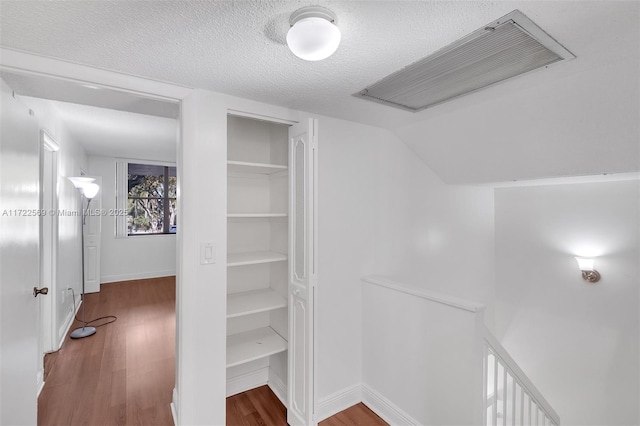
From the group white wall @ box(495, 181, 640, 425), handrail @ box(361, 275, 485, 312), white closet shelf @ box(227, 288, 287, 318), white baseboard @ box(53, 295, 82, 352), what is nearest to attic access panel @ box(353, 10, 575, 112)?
handrail @ box(361, 275, 485, 312)

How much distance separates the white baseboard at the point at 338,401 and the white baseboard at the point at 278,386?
29 centimetres

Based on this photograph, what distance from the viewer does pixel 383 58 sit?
56.8 inches

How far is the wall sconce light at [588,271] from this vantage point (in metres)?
3.09

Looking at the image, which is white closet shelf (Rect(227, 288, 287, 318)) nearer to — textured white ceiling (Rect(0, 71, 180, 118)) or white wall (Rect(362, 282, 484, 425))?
white wall (Rect(362, 282, 484, 425))

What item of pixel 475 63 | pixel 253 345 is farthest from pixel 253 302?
pixel 475 63

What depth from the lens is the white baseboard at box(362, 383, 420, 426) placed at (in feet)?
6.97

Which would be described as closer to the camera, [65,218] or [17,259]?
[17,259]

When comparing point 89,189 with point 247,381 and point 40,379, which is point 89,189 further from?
point 247,381

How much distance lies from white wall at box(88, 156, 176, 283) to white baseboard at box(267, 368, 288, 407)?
4.53 meters

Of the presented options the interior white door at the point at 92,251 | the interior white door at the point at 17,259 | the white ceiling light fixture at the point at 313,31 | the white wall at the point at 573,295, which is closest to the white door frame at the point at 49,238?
the interior white door at the point at 17,259

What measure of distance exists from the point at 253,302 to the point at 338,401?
3.42 feet

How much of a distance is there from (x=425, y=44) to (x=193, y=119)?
4.44ft

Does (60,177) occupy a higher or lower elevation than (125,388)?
higher

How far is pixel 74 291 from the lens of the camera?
399 centimetres
